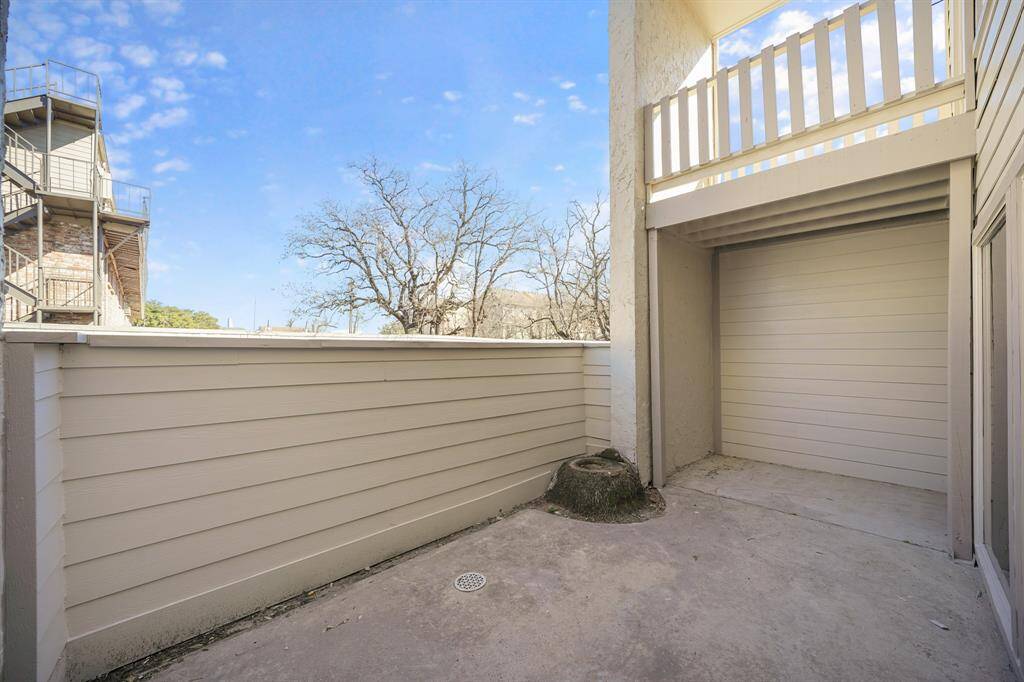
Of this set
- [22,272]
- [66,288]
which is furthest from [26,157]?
[66,288]

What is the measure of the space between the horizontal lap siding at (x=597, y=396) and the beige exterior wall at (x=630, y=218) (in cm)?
10

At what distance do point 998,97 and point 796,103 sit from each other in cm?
126

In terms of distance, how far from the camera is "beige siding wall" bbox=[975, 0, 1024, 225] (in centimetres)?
154

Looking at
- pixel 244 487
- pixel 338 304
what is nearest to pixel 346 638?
pixel 244 487

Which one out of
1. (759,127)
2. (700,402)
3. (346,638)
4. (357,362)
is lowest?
(346,638)

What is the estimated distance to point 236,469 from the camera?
188 cm

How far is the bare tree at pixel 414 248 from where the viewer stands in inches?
361

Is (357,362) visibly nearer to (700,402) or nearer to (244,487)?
(244,487)

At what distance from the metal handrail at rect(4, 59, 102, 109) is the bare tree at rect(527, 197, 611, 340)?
995 centimetres

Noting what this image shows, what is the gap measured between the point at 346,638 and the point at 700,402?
398 cm

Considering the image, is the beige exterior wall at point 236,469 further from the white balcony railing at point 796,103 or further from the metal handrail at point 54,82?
the metal handrail at point 54,82

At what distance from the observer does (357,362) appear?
7.64 ft

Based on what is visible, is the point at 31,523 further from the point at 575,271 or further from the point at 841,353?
the point at 575,271

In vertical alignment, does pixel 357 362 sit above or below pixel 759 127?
below
